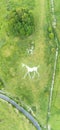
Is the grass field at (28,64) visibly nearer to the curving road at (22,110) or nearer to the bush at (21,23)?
the curving road at (22,110)

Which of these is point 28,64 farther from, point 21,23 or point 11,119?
point 11,119

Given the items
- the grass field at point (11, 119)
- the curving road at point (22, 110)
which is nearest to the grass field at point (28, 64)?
the grass field at point (11, 119)

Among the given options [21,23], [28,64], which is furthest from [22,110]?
[21,23]

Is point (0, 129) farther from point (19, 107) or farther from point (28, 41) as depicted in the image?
point (28, 41)

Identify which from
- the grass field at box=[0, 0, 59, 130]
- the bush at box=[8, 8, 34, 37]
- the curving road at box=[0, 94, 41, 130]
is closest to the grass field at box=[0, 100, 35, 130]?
the grass field at box=[0, 0, 59, 130]

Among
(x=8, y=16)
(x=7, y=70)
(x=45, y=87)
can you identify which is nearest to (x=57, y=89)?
(x=45, y=87)

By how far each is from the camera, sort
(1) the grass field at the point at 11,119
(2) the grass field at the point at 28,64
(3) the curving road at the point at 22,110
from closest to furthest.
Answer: (1) the grass field at the point at 11,119, (3) the curving road at the point at 22,110, (2) the grass field at the point at 28,64
